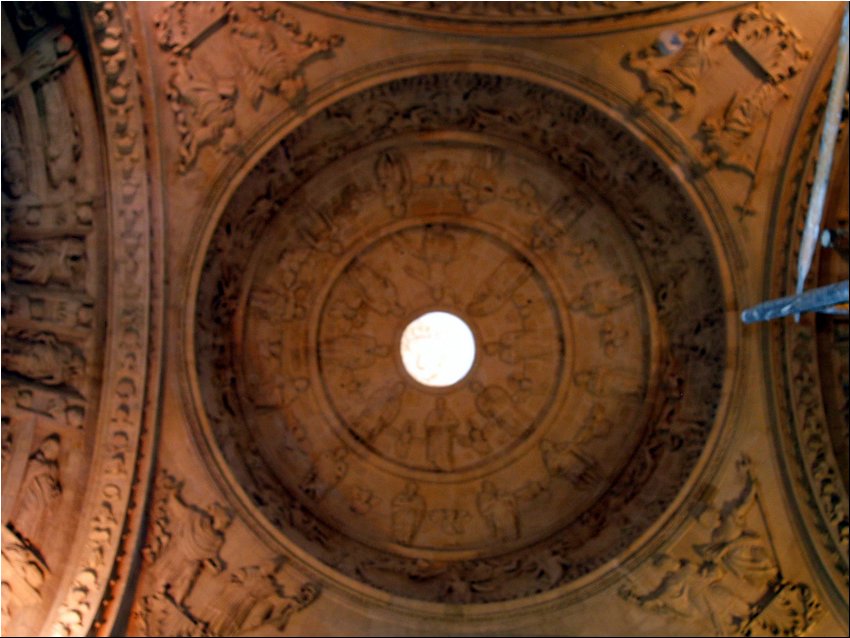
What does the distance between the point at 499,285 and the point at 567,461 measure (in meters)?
2.96

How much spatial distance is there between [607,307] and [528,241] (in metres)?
1.60

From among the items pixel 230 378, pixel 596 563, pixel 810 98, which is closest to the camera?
pixel 810 98

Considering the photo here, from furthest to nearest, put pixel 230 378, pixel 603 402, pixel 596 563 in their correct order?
pixel 603 402 < pixel 230 378 < pixel 596 563

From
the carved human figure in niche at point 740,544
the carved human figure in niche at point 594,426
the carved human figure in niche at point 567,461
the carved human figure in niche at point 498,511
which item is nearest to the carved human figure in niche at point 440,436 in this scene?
the carved human figure in niche at point 498,511

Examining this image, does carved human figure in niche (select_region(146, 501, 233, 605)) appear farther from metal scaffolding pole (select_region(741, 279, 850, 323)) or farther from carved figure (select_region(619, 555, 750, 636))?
metal scaffolding pole (select_region(741, 279, 850, 323))

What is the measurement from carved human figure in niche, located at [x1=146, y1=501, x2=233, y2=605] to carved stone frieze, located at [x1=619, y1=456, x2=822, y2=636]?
544 cm

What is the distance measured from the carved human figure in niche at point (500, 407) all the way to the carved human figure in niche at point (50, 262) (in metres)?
5.98

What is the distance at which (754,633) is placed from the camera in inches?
432

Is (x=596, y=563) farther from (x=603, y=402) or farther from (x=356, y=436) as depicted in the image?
(x=356, y=436)

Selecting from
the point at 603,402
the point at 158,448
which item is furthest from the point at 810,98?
the point at 158,448

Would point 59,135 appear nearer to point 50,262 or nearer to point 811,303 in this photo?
point 50,262

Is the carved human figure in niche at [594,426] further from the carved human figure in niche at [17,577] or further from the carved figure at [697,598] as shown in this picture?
the carved human figure in niche at [17,577]

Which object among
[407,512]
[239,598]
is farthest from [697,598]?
[239,598]

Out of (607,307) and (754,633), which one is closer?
(754,633)
